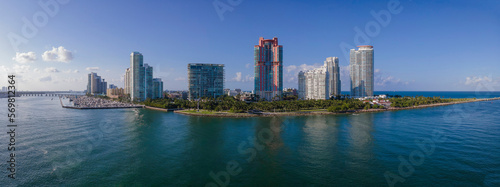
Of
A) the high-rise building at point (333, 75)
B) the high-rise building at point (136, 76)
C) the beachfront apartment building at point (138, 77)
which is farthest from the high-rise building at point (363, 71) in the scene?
the high-rise building at point (136, 76)

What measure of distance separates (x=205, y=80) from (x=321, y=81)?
5048cm

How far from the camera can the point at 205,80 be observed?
10144 centimetres

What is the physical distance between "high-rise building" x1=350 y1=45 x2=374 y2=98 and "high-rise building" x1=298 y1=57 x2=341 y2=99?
8400 millimetres

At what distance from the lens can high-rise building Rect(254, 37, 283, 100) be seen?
9119cm

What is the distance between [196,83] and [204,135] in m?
72.9

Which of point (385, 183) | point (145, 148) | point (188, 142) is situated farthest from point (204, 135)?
point (385, 183)

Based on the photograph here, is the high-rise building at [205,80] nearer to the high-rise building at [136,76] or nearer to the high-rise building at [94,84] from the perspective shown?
the high-rise building at [136,76]

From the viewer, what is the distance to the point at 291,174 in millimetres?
16438

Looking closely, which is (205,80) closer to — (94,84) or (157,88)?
(157,88)

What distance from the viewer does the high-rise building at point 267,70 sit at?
91188 millimetres

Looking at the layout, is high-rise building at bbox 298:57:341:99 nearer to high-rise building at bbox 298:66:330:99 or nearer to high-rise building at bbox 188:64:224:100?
high-rise building at bbox 298:66:330:99

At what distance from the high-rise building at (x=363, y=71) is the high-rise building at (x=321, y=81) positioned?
8400 millimetres

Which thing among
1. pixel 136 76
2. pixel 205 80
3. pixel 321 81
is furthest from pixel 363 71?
pixel 136 76

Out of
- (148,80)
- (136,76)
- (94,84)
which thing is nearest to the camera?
(136,76)
